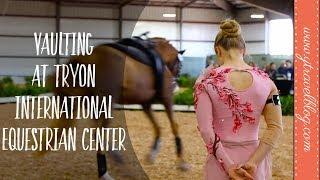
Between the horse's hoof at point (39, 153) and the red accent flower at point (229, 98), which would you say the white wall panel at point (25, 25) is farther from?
the red accent flower at point (229, 98)

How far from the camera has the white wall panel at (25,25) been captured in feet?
3.11

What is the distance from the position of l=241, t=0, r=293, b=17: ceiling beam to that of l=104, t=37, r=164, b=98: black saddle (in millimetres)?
249

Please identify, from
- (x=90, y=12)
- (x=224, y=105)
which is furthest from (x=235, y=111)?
(x=90, y=12)

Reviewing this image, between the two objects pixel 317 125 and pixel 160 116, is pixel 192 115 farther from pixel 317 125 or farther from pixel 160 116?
pixel 317 125

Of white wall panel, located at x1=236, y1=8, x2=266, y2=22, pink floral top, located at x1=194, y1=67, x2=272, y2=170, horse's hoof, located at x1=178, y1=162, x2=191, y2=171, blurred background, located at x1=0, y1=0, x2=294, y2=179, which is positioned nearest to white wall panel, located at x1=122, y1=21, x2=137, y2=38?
blurred background, located at x1=0, y1=0, x2=294, y2=179

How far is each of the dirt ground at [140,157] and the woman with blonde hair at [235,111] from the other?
14.5 inches

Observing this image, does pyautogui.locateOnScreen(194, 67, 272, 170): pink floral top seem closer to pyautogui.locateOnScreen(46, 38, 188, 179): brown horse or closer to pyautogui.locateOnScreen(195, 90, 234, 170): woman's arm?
pyautogui.locateOnScreen(195, 90, 234, 170): woman's arm

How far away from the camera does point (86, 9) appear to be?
101cm

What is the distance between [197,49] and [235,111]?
18.1 inches

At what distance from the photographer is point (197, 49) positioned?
3.29 feet

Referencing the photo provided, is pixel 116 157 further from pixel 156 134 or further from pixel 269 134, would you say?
pixel 269 134

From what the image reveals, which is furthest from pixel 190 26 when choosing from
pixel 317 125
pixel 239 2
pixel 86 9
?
pixel 317 125

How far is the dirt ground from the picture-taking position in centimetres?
98

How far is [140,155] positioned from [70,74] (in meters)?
0.28
